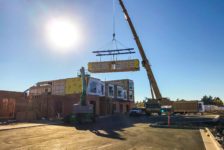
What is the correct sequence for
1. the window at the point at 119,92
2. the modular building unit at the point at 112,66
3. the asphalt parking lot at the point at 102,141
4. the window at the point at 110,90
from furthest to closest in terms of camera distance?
the window at the point at 119,92, the window at the point at 110,90, the modular building unit at the point at 112,66, the asphalt parking lot at the point at 102,141

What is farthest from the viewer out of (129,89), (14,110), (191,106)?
(129,89)

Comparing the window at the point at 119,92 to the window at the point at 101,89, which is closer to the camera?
the window at the point at 101,89

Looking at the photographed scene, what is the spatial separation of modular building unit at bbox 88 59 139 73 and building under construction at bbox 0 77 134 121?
5.77 metres

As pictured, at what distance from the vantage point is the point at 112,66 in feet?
121

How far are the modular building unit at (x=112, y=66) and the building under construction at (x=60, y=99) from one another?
5.77 metres

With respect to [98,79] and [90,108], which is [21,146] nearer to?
[90,108]

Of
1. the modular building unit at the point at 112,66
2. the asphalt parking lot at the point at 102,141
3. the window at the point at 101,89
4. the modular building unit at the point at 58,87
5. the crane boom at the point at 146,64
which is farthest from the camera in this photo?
the window at the point at 101,89

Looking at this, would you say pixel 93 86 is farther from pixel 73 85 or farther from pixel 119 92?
pixel 119 92

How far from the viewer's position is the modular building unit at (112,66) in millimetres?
35531

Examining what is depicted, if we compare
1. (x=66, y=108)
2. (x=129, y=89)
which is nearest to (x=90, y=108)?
(x=66, y=108)

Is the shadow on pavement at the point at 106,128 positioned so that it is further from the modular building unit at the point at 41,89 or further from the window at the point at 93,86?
the modular building unit at the point at 41,89

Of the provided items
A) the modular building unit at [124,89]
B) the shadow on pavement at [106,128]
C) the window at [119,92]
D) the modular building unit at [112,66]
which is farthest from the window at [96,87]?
the shadow on pavement at [106,128]

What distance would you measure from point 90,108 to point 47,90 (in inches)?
1147

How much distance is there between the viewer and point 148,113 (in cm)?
4647
